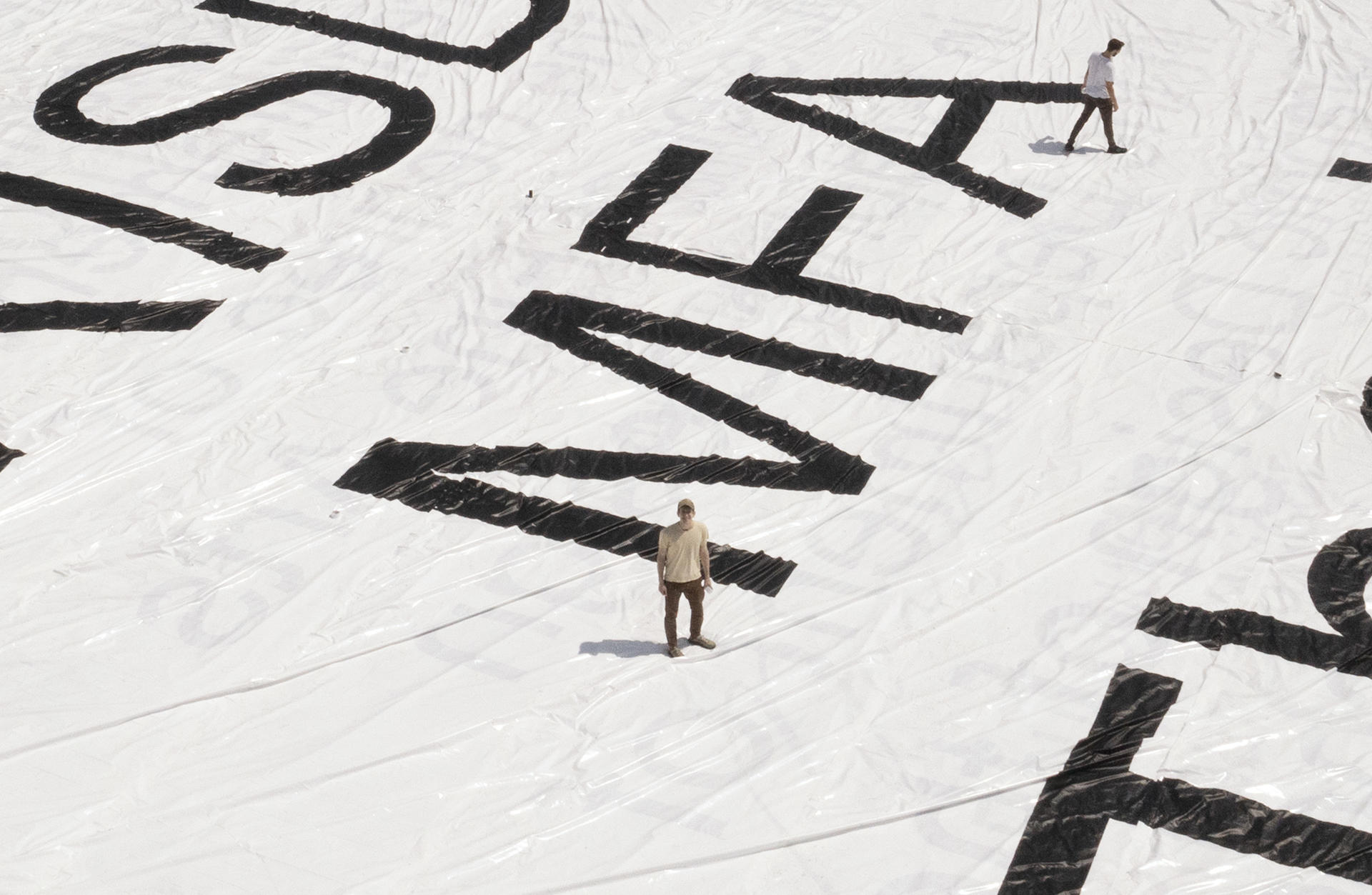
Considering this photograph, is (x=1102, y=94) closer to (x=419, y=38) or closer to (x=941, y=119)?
(x=941, y=119)

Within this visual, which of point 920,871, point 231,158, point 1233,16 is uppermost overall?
point 1233,16

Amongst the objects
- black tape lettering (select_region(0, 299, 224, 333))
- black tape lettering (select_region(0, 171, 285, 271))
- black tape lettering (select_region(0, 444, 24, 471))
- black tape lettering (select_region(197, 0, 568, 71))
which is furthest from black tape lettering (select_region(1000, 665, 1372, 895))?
black tape lettering (select_region(197, 0, 568, 71))

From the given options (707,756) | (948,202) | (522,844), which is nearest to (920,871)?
(707,756)

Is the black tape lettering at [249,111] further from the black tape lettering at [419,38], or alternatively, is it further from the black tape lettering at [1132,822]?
the black tape lettering at [1132,822]

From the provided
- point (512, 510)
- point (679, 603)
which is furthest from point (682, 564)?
point (512, 510)

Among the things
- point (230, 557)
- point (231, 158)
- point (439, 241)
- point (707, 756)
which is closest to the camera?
point (707, 756)

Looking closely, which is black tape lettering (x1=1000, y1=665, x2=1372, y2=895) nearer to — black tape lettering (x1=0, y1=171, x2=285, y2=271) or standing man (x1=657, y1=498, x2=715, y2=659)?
standing man (x1=657, y1=498, x2=715, y2=659)

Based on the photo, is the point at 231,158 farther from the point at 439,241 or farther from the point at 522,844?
the point at 522,844
